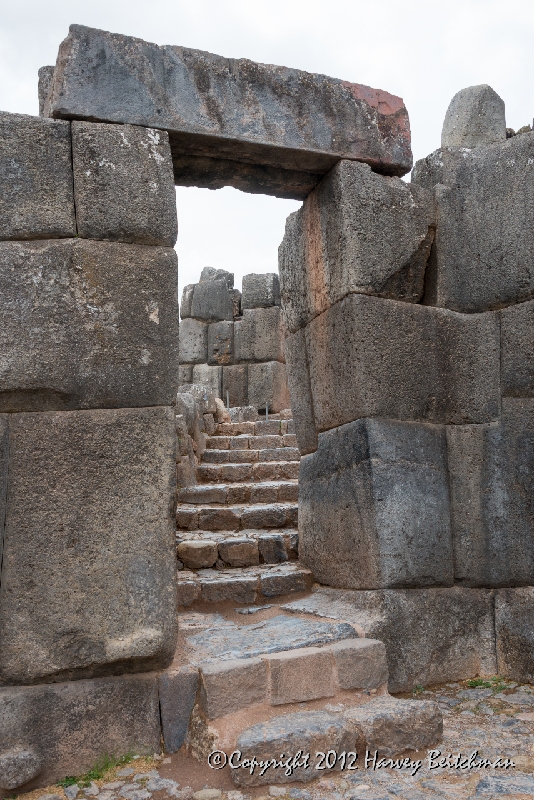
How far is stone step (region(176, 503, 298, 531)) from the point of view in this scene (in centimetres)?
547

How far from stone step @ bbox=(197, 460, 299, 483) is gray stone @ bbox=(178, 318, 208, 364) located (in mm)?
5795

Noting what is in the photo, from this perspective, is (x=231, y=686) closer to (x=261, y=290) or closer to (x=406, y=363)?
(x=406, y=363)

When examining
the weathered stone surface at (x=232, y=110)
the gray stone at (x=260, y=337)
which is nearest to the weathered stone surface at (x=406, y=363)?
the weathered stone surface at (x=232, y=110)

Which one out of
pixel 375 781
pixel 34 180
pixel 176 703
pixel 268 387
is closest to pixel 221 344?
pixel 268 387

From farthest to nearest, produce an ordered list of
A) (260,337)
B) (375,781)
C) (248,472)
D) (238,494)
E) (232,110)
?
(260,337) < (248,472) < (238,494) < (232,110) < (375,781)

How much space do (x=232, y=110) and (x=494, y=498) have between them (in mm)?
2504

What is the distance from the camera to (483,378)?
4.02 metres

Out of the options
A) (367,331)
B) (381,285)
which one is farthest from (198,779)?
(381,285)

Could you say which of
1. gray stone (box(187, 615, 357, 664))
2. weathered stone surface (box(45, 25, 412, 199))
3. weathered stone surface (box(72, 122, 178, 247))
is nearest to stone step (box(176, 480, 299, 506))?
gray stone (box(187, 615, 357, 664))

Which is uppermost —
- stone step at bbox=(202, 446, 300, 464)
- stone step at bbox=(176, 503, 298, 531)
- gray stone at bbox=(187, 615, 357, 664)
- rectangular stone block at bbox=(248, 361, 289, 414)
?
rectangular stone block at bbox=(248, 361, 289, 414)

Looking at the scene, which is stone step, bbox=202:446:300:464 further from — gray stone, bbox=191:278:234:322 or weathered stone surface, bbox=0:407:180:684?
gray stone, bbox=191:278:234:322

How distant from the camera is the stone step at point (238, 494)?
6.23 m

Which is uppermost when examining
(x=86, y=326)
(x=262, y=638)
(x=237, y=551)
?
(x=86, y=326)

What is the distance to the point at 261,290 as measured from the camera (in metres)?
12.5
